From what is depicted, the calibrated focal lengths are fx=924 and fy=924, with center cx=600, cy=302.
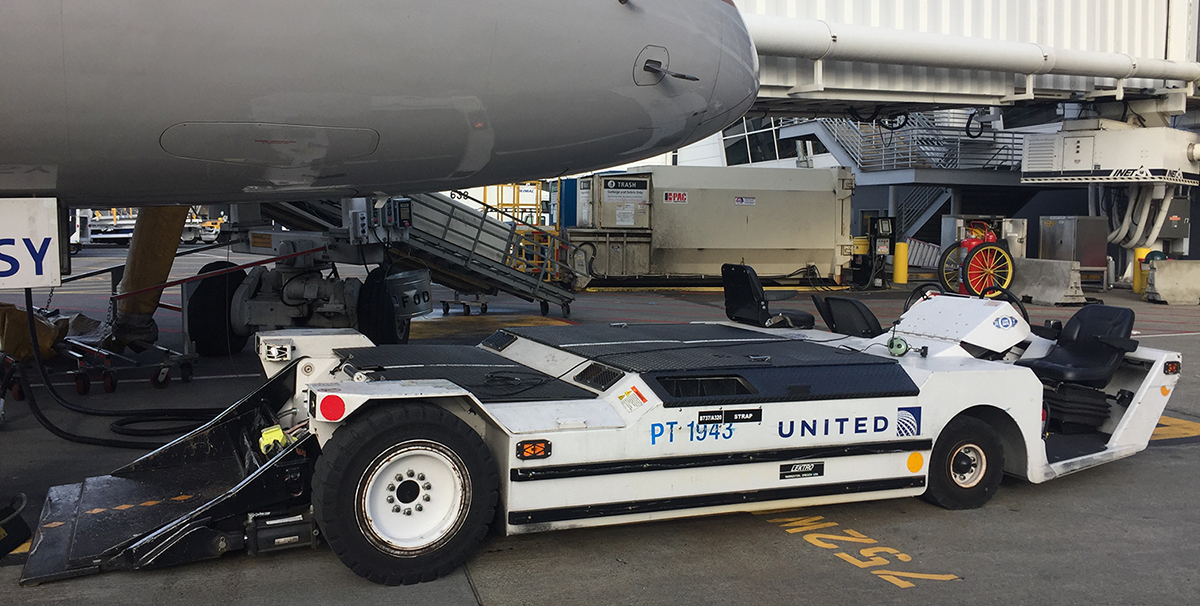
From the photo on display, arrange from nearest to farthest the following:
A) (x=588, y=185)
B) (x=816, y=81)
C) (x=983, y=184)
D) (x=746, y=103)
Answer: (x=746, y=103)
(x=816, y=81)
(x=588, y=185)
(x=983, y=184)

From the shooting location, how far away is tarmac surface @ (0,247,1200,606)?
157 inches

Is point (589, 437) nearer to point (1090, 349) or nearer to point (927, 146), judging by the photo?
point (1090, 349)

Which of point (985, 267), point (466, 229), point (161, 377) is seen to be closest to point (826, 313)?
point (161, 377)

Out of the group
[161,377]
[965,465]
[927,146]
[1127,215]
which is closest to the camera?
[965,465]

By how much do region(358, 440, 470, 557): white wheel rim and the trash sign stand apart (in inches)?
70.7

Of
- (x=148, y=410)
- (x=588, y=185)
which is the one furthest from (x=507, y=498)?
(x=588, y=185)

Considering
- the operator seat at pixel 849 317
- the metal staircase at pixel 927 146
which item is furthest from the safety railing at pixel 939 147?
the operator seat at pixel 849 317

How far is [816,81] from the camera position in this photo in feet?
49.2

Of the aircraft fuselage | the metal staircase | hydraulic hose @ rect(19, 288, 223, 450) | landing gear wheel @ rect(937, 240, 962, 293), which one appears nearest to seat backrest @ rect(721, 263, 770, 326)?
the aircraft fuselage

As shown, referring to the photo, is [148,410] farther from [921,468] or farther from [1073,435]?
[1073,435]

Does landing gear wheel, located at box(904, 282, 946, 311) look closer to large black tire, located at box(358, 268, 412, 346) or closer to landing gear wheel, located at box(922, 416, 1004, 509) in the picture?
landing gear wheel, located at box(922, 416, 1004, 509)

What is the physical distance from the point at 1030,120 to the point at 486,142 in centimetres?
1887

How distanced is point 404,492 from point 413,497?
0.05 m

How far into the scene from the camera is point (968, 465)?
525 cm
